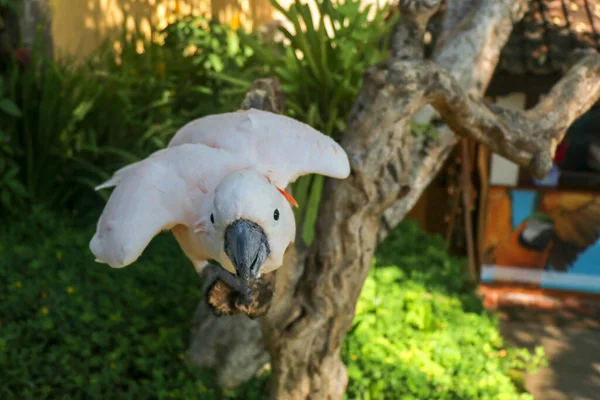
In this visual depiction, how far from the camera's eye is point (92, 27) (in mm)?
5168

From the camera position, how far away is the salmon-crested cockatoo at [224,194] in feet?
4.34

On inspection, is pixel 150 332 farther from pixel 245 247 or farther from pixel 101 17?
pixel 101 17

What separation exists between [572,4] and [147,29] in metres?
3.82

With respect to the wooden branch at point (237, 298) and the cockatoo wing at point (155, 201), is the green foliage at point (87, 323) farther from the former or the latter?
the cockatoo wing at point (155, 201)

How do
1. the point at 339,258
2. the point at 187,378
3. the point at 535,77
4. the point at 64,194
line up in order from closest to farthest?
the point at 339,258, the point at 187,378, the point at 64,194, the point at 535,77

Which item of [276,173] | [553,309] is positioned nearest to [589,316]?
[553,309]

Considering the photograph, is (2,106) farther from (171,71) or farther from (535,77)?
(535,77)

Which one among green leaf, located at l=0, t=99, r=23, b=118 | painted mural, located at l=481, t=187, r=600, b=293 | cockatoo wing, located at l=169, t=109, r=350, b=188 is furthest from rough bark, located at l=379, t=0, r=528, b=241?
painted mural, located at l=481, t=187, r=600, b=293

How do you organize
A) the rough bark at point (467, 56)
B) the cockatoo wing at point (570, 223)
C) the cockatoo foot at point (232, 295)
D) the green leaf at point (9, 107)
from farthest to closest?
the cockatoo wing at point (570, 223), the green leaf at point (9, 107), the rough bark at point (467, 56), the cockatoo foot at point (232, 295)

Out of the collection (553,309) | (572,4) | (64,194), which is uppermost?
(572,4)

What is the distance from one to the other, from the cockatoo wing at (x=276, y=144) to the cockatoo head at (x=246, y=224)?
9.7 inches

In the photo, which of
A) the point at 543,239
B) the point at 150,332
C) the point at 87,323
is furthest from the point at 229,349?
the point at 543,239

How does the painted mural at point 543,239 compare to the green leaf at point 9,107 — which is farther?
the painted mural at point 543,239

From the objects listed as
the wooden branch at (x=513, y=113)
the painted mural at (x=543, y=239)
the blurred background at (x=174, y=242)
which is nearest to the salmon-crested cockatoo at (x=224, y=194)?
the wooden branch at (x=513, y=113)
